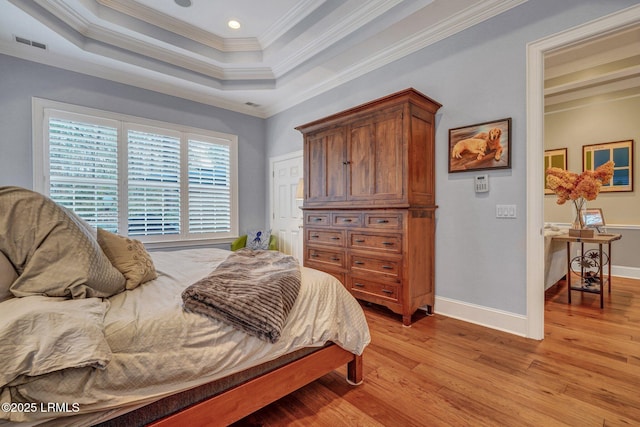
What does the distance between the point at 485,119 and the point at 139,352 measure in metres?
2.95

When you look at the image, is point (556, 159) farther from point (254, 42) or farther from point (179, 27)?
point (179, 27)

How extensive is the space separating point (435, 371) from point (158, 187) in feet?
12.9

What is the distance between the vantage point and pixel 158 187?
13.0ft

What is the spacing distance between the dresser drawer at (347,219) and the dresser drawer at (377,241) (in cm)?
10

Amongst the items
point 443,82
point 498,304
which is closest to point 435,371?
point 498,304

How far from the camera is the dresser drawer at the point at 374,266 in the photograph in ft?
8.55

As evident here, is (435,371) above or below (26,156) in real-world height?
below

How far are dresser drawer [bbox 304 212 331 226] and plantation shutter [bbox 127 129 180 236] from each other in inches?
79.5

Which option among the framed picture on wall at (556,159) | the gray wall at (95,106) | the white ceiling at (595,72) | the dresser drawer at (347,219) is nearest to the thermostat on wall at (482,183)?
the dresser drawer at (347,219)

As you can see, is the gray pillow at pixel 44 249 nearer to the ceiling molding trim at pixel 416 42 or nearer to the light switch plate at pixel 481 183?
the light switch plate at pixel 481 183

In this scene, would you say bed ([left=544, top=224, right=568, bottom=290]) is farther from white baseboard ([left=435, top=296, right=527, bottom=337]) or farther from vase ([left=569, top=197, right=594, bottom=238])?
white baseboard ([left=435, top=296, right=527, bottom=337])

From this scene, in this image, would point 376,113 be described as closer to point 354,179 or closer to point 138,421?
point 354,179

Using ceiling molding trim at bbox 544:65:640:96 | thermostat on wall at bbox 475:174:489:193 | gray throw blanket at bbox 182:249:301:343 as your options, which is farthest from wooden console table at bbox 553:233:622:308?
gray throw blanket at bbox 182:249:301:343

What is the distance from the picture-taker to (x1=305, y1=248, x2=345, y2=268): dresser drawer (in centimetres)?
309
